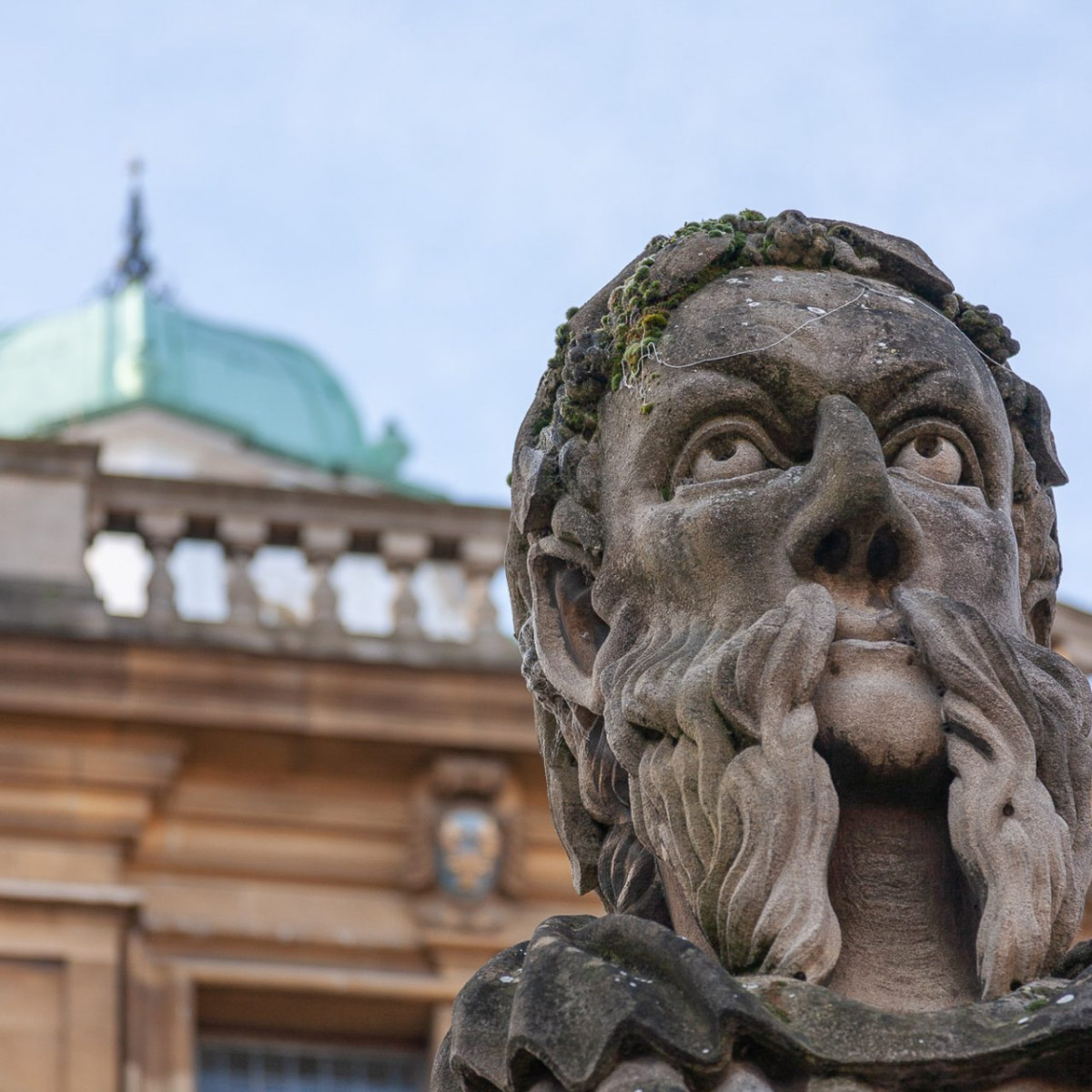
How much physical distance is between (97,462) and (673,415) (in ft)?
37.5

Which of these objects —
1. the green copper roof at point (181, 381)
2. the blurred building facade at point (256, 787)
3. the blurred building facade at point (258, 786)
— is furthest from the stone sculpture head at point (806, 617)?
the green copper roof at point (181, 381)

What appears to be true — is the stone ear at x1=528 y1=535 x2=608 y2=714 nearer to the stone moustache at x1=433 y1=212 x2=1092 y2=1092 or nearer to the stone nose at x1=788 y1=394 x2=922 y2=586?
the stone moustache at x1=433 y1=212 x2=1092 y2=1092

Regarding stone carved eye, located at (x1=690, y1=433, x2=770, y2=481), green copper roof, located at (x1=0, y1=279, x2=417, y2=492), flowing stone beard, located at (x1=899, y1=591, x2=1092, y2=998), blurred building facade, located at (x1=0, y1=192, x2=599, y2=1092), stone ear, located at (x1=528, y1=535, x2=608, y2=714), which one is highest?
green copper roof, located at (x1=0, y1=279, x2=417, y2=492)

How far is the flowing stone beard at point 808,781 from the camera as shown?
481cm

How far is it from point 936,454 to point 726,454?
275mm

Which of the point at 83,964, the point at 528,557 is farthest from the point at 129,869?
the point at 528,557

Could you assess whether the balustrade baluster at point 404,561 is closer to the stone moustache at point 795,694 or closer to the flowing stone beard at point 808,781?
the stone moustache at point 795,694

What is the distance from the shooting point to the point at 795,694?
16.2 feet

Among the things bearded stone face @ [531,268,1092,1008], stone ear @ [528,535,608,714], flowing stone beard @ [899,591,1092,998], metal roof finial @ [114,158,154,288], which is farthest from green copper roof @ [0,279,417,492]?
flowing stone beard @ [899,591,1092,998]

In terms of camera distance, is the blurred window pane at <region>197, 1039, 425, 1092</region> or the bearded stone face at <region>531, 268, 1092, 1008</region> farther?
the blurred window pane at <region>197, 1039, 425, 1092</region>

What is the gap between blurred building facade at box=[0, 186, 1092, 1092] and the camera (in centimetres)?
1602

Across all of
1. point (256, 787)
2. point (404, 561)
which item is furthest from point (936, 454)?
point (256, 787)

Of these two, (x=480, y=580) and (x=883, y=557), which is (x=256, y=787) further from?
(x=883, y=557)

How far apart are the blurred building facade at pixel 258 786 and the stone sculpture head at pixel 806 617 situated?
33.5ft
